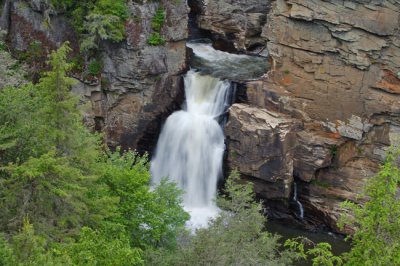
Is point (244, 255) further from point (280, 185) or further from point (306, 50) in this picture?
point (306, 50)

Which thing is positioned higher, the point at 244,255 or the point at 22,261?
the point at 22,261

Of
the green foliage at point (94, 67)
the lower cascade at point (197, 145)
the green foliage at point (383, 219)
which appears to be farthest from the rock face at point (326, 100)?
→ the green foliage at point (383, 219)

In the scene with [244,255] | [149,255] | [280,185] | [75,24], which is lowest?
[280,185]

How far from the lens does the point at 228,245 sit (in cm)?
1291

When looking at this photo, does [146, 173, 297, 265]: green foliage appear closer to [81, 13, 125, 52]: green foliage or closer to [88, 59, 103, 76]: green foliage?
[81, 13, 125, 52]: green foliage

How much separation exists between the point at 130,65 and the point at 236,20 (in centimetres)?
829

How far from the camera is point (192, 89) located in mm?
26250

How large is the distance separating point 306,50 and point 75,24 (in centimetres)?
1059

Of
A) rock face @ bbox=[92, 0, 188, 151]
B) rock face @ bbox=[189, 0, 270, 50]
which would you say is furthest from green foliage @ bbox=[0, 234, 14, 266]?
rock face @ bbox=[189, 0, 270, 50]

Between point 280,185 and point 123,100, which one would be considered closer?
point 280,185

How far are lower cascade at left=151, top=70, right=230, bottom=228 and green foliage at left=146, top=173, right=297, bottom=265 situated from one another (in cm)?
968

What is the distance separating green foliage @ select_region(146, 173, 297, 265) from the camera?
41.4 feet

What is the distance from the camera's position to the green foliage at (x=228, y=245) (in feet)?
41.4

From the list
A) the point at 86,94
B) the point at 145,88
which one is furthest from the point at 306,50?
the point at 86,94
